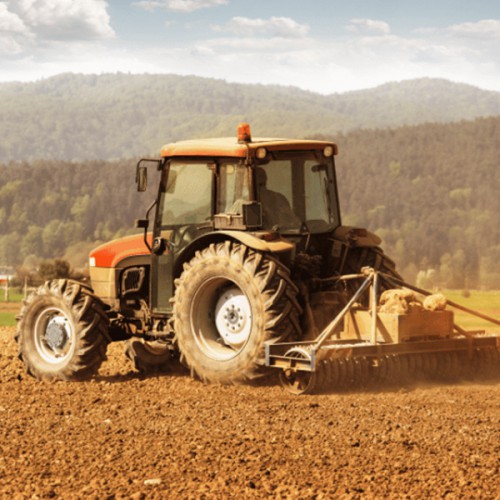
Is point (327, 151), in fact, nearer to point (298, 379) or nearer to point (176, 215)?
point (176, 215)

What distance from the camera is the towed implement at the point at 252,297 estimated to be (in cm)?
886

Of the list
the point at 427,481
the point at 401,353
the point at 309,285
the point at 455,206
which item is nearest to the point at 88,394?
the point at 309,285

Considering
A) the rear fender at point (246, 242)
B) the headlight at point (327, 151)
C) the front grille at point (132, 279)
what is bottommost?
the front grille at point (132, 279)

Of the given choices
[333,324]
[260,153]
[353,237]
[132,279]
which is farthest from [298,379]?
[132,279]

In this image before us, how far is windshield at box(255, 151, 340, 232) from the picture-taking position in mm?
9414

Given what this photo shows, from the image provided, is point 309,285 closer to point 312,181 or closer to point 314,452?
point 312,181

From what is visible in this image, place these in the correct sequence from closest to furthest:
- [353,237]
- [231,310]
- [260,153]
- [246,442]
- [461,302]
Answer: [246,442], [260,153], [231,310], [353,237], [461,302]

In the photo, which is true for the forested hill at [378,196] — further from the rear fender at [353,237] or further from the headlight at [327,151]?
the headlight at [327,151]

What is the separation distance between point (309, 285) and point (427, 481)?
4.26 metres

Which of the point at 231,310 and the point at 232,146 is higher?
the point at 232,146

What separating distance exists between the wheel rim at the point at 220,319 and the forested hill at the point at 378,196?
68.3 metres

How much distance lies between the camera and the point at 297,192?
9773mm

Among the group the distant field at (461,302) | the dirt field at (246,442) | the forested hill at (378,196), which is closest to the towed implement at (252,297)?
the dirt field at (246,442)

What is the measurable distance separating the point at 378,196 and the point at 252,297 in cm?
9616
